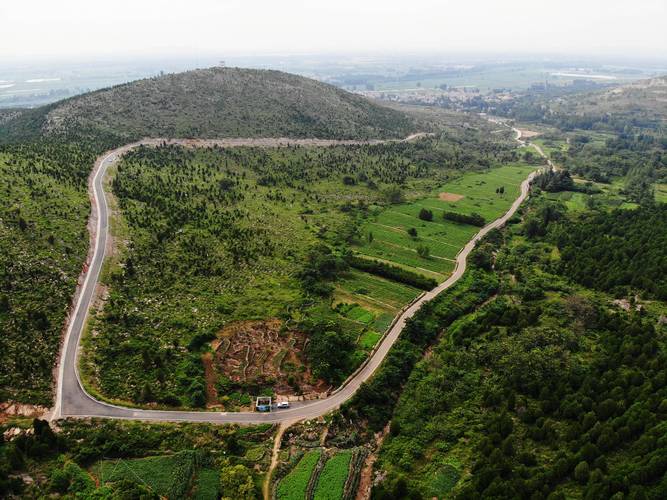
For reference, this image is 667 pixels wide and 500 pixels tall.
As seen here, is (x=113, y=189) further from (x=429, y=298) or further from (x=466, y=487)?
(x=466, y=487)

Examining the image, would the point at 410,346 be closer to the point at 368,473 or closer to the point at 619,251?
the point at 368,473

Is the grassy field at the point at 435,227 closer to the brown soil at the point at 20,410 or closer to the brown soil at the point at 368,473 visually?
the brown soil at the point at 368,473

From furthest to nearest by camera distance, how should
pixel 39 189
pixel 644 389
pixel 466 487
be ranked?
pixel 39 189, pixel 644 389, pixel 466 487

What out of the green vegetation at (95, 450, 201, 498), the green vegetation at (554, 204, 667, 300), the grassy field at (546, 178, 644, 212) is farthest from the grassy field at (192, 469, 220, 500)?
the grassy field at (546, 178, 644, 212)

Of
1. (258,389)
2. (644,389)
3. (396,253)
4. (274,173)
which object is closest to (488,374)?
(644,389)

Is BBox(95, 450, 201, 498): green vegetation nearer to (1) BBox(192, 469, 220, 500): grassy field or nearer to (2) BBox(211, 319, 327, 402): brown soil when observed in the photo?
(1) BBox(192, 469, 220, 500): grassy field

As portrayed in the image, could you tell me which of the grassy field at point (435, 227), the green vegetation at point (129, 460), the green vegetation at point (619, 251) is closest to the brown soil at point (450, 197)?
the grassy field at point (435, 227)
